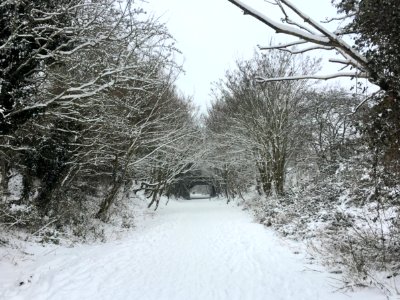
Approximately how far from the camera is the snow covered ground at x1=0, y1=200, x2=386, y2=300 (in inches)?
242

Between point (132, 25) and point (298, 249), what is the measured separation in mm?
6649

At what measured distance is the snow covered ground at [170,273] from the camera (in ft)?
20.1

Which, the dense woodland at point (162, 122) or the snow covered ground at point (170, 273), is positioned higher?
the dense woodland at point (162, 122)

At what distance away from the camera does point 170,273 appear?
25.3 ft

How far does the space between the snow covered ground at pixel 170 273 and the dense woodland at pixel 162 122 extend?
2.61 ft

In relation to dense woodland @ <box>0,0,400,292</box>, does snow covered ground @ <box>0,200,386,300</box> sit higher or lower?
lower

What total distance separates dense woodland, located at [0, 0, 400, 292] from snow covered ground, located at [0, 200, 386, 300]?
795 millimetres

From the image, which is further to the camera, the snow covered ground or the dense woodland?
the snow covered ground

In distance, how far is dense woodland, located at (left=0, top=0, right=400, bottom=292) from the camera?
4965 mm

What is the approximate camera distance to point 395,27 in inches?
170

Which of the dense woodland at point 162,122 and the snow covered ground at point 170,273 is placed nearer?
the dense woodland at point 162,122

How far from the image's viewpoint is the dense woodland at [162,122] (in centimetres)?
496

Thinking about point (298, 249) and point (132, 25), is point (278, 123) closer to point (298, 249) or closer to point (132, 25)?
point (298, 249)

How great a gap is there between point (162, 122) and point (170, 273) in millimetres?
11927
